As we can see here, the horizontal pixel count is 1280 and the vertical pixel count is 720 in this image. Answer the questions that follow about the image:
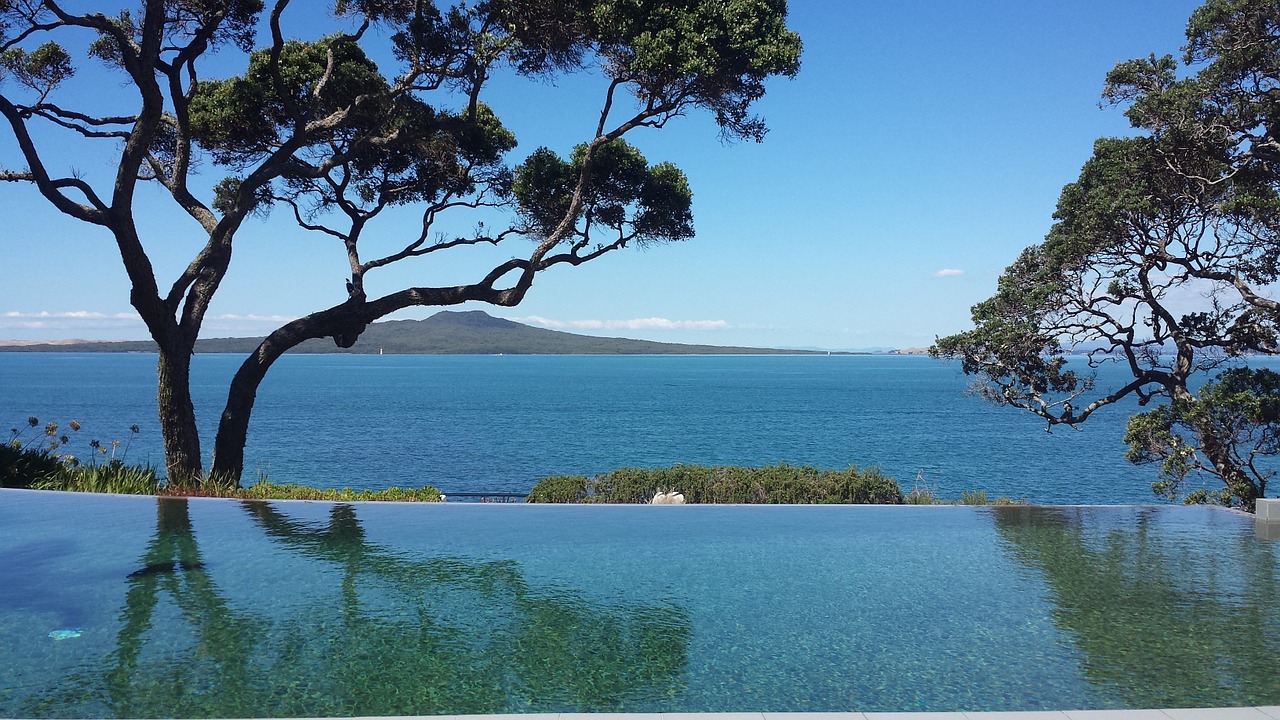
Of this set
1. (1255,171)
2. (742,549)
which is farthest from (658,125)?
(1255,171)

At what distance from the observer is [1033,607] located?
751 centimetres

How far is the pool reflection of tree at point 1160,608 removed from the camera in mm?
5566

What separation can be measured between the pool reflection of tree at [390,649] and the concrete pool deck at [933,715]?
0.84 ft

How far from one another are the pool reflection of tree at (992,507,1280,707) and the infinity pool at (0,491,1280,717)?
3 cm

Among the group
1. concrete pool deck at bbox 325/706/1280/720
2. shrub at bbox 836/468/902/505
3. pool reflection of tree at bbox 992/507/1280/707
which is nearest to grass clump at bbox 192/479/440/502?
shrub at bbox 836/468/902/505

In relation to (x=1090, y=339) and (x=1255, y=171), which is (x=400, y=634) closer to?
(x=1090, y=339)

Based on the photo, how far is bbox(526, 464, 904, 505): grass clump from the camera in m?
15.3

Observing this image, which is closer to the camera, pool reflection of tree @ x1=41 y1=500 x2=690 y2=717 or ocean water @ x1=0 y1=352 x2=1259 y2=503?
pool reflection of tree @ x1=41 y1=500 x2=690 y2=717

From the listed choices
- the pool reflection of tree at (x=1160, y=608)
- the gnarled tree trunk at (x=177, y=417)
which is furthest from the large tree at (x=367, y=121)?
the pool reflection of tree at (x=1160, y=608)

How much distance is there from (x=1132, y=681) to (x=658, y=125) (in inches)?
482

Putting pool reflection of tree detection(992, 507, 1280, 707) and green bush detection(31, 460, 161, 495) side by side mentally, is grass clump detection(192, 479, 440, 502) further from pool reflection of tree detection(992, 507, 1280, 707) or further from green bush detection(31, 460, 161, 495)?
pool reflection of tree detection(992, 507, 1280, 707)

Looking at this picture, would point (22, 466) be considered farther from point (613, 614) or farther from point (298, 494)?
point (613, 614)

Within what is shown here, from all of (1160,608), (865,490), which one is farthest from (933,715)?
(865,490)

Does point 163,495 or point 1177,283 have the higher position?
point 1177,283
